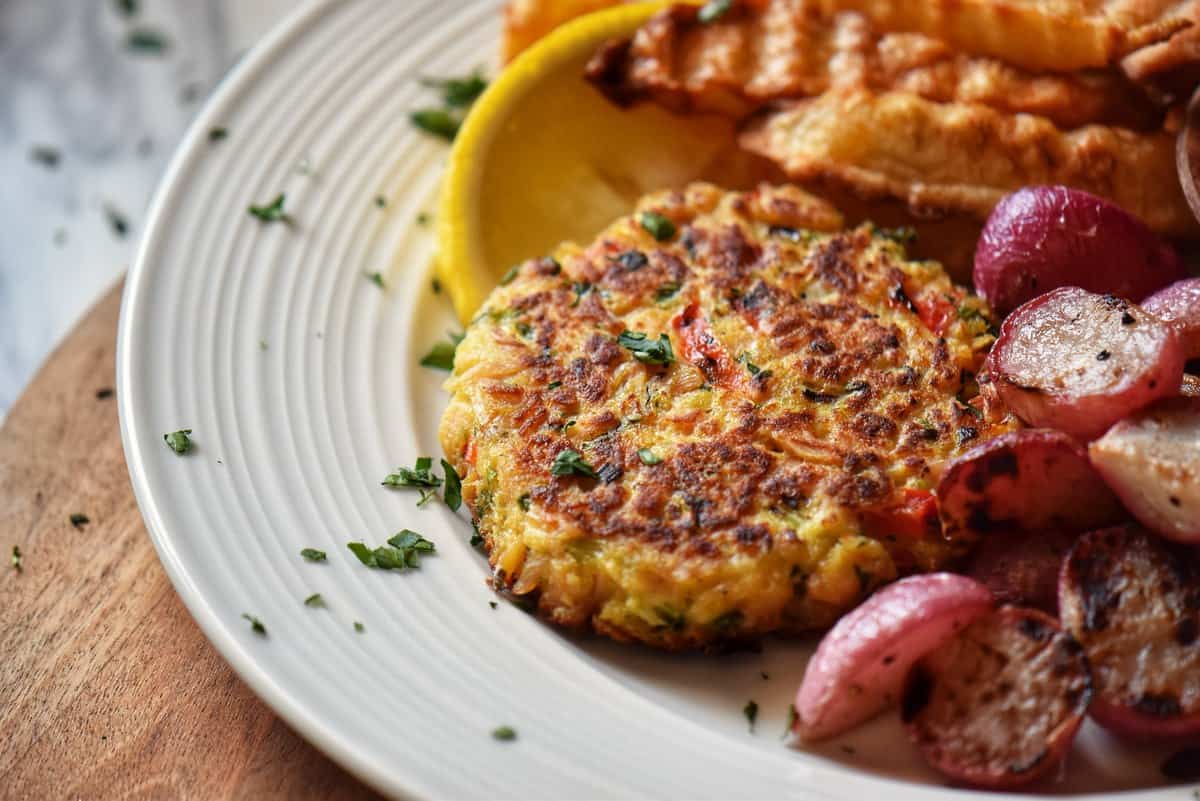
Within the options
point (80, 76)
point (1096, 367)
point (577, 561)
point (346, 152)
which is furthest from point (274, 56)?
point (1096, 367)

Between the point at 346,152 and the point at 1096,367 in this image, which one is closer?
the point at 1096,367

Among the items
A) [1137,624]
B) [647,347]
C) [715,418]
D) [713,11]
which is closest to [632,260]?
[647,347]

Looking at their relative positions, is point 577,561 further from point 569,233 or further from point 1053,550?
point 569,233

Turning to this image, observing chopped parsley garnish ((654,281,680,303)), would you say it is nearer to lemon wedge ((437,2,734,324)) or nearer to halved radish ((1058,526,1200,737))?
lemon wedge ((437,2,734,324))

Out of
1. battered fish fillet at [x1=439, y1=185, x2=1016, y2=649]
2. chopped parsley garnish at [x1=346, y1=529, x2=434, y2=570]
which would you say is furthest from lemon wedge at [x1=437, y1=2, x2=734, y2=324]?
chopped parsley garnish at [x1=346, y1=529, x2=434, y2=570]

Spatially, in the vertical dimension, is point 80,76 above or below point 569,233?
below

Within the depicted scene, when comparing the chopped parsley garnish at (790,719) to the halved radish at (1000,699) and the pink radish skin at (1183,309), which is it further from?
the pink radish skin at (1183,309)

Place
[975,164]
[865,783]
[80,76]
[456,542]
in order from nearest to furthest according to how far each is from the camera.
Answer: [865,783] < [456,542] < [975,164] < [80,76]
